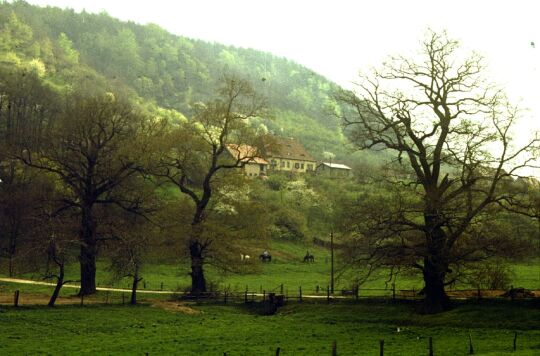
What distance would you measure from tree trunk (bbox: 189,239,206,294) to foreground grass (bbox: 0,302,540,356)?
533 cm

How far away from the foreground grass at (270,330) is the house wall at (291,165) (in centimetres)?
9715

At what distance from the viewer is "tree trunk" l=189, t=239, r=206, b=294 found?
50312mm

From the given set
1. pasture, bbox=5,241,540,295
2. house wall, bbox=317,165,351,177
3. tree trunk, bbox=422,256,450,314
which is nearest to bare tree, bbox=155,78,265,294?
pasture, bbox=5,241,540,295

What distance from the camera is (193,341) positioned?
3362 centimetres

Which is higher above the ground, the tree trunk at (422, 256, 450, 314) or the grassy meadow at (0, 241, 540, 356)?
the tree trunk at (422, 256, 450, 314)

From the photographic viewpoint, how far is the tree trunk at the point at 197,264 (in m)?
50.3

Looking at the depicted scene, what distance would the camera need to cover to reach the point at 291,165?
14675 centimetres

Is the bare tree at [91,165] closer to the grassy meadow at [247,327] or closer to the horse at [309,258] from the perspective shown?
the grassy meadow at [247,327]

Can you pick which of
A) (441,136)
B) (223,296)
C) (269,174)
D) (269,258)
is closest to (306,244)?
(269,258)

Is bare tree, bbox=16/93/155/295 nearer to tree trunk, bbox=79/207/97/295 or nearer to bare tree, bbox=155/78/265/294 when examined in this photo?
tree trunk, bbox=79/207/97/295

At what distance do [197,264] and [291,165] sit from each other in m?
97.7

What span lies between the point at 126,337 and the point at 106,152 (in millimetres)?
22974

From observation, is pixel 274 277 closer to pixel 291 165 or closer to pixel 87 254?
pixel 87 254

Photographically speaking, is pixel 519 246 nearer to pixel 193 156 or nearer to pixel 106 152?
pixel 193 156
